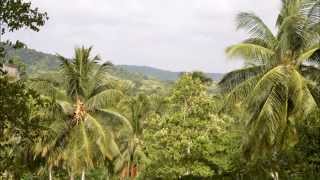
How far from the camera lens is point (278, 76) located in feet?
→ 60.3

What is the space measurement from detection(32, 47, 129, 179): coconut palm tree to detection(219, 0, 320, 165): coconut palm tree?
355 inches

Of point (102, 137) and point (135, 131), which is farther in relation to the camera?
point (135, 131)

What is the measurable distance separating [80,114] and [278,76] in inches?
494

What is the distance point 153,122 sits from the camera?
30.3 metres

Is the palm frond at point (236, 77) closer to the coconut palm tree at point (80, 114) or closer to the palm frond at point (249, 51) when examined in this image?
the palm frond at point (249, 51)

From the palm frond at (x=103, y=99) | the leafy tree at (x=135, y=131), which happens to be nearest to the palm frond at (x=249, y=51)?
the palm frond at (x=103, y=99)

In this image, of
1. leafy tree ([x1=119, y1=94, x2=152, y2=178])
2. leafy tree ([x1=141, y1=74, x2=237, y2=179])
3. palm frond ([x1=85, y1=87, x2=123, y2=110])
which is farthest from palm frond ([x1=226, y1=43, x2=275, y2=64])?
leafy tree ([x1=119, y1=94, x2=152, y2=178])

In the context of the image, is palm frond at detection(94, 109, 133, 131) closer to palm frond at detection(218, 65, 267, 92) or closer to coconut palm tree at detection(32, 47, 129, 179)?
coconut palm tree at detection(32, 47, 129, 179)

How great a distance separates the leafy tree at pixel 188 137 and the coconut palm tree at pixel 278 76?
789 centimetres

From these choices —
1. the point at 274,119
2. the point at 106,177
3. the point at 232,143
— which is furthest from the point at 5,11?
the point at 106,177

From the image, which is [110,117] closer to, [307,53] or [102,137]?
[102,137]

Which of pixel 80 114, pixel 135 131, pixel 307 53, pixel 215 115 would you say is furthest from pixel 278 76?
pixel 135 131

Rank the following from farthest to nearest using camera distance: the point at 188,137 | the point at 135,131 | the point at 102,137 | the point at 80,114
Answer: the point at 135,131 < the point at 188,137 < the point at 80,114 < the point at 102,137

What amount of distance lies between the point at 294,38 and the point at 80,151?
12.2 meters
